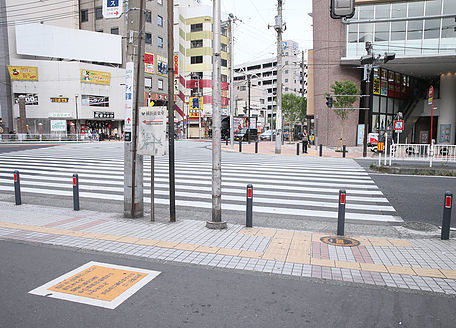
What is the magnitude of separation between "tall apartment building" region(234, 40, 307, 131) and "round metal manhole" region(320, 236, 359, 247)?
8336 cm

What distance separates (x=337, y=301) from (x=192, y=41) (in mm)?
64558

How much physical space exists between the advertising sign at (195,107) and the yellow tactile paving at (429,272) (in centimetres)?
5668

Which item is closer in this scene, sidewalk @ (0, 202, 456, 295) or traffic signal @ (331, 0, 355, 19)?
sidewalk @ (0, 202, 456, 295)

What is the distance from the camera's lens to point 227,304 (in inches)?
153

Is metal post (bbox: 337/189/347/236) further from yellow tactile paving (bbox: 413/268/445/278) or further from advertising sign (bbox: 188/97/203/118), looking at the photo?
advertising sign (bbox: 188/97/203/118)

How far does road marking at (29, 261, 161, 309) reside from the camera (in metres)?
3.99

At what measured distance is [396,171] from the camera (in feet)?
51.0

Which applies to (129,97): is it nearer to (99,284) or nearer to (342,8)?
(99,284)

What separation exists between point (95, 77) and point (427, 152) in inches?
1686

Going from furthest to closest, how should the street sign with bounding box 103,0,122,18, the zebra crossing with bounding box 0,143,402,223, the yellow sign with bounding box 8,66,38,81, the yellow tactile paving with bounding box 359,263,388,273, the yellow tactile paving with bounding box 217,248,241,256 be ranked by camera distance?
the yellow sign with bounding box 8,66,38,81
the zebra crossing with bounding box 0,143,402,223
the street sign with bounding box 103,0,122,18
the yellow tactile paving with bounding box 217,248,241,256
the yellow tactile paving with bounding box 359,263,388,273

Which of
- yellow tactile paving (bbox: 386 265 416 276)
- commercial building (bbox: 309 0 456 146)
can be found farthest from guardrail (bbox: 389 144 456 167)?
yellow tactile paving (bbox: 386 265 416 276)

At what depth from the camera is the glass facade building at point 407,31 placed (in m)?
28.2

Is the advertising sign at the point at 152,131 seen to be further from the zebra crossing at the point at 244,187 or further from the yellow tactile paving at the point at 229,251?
the zebra crossing at the point at 244,187

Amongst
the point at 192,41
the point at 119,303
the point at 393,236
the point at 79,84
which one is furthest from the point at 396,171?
the point at 192,41
